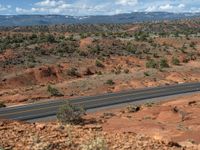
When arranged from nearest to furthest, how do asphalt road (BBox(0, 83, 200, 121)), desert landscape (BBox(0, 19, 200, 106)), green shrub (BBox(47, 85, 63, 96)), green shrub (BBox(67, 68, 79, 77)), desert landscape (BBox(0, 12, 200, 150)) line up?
desert landscape (BBox(0, 12, 200, 150)) → asphalt road (BBox(0, 83, 200, 121)) → green shrub (BBox(47, 85, 63, 96)) → desert landscape (BBox(0, 19, 200, 106)) → green shrub (BBox(67, 68, 79, 77))

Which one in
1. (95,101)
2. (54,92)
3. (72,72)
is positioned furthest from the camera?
(72,72)

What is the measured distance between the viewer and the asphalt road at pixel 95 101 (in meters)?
38.7

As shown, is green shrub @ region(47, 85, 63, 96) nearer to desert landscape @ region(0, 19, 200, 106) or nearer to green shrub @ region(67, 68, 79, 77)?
desert landscape @ region(0, 19, 200, 106)

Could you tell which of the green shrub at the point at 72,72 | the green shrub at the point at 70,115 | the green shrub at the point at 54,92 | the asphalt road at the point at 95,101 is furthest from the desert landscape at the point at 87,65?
the green shrub at the point at 70,115

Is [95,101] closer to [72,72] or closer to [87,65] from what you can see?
[72,72]

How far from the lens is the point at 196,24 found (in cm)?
18850

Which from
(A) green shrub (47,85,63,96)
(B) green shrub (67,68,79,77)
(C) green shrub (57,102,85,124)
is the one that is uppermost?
(C) green shrub (57,102,85,124)

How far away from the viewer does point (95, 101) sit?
4531 cm

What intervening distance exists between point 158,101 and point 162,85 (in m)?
15.1

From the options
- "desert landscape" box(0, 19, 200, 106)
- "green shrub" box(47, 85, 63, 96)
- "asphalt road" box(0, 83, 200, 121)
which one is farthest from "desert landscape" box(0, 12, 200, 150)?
"asphalt road" box(0, 83, 200, 121)

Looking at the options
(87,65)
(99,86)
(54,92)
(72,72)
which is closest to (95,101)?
(54,92)

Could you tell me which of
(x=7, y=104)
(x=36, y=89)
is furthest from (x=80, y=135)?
(x=36, y=89)

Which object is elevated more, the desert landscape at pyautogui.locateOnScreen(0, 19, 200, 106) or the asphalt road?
the asphalt road

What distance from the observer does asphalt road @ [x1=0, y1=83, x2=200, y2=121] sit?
127ft
